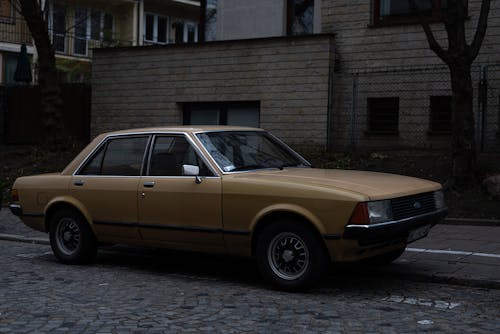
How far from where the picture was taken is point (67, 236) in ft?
29.8

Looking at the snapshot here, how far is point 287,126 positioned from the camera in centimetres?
1770

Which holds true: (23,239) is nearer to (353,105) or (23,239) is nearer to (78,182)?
(78,182)

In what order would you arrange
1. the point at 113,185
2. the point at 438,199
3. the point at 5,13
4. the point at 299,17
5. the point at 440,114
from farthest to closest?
1. the point at 5,13
2. the point at 299,17
3. the point at 440,114
4. the point at 113,185
5. the point at 438,199

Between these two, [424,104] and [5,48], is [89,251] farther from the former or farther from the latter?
[5,48]

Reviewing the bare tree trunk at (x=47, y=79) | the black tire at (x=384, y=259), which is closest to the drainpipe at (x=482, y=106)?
the black tire at (x=384, y=259)

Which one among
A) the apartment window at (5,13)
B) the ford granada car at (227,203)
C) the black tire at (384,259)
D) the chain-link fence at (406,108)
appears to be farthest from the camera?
the apartment window at (5,13)

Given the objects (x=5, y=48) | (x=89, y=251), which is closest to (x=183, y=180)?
(x=89, y=251)

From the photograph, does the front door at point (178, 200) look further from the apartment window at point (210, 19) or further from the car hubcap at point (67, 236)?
the apartment window at point (210, 19)

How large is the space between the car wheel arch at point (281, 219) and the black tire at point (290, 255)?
0.10 feet

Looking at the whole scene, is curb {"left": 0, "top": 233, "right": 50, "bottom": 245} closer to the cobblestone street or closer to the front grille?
the cobblestone street

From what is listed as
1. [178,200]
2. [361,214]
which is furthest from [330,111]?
[361,214]

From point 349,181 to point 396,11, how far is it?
10.8 meters

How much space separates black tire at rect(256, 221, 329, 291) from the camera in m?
6.95

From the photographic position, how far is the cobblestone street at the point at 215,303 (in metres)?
5.90
